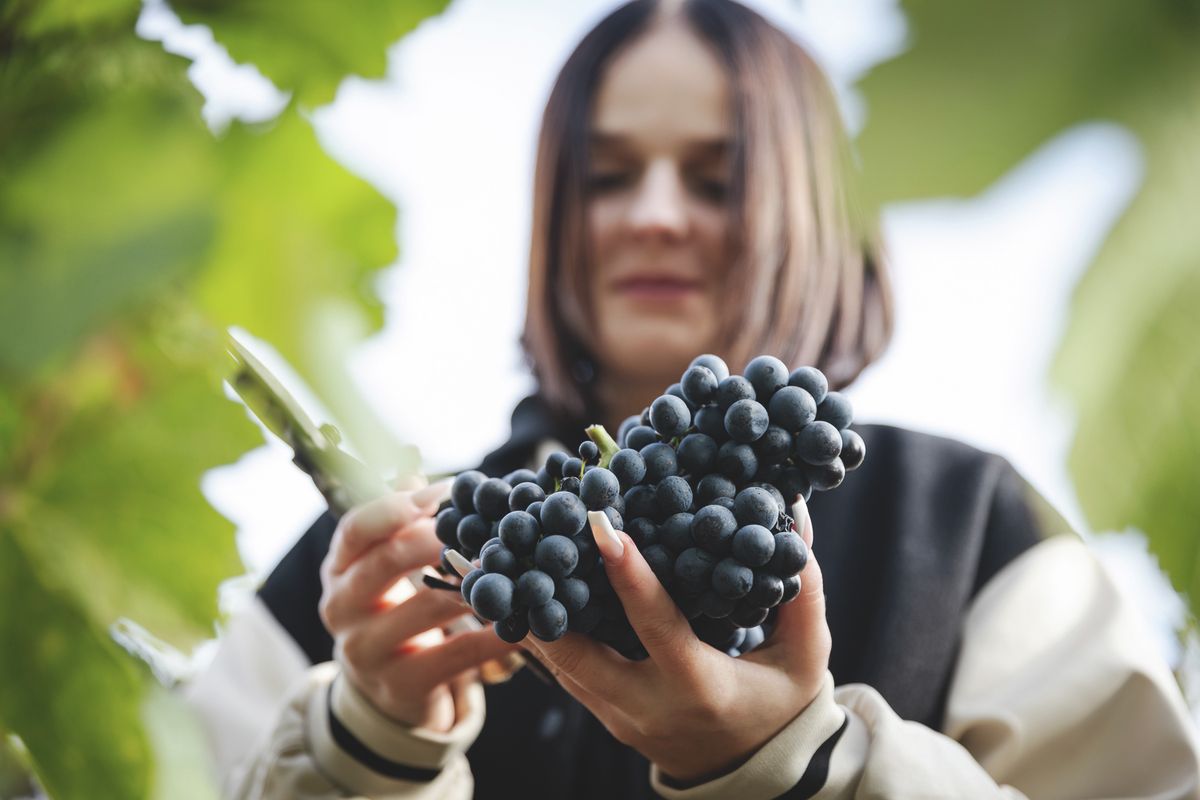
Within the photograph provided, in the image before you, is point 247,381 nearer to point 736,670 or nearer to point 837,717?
point 736,670

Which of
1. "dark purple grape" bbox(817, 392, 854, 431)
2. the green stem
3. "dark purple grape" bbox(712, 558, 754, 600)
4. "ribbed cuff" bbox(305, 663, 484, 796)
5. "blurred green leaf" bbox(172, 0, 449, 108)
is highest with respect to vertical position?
"blurred green leaf" bbox(172, 0, 449, 108)

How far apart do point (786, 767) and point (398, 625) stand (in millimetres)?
346

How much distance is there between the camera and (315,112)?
0.96ft

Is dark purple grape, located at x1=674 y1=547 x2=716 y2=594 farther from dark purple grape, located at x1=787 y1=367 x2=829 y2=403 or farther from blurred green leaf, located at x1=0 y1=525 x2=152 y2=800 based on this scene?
blurred green leaf, located at x1=0 y1=525 x2=152 y2=800

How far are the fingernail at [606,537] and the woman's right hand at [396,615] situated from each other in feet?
0.79

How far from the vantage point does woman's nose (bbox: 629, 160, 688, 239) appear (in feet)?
3.75

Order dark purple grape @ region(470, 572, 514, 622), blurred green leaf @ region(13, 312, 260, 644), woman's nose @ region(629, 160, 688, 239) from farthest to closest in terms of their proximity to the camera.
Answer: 1. woman's nose @ region(629, 160, 688, 239)
2. dark purple grape @ region(470, 572, 514, 622)
3. blurred green leaf @ region(13, 312, 260, 644)

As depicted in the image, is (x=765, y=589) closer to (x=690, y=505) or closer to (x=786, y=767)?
(x=690, y=505)

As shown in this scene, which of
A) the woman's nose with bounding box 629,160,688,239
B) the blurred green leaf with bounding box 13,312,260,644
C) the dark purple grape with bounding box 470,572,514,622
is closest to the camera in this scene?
the blurred green leaf with bounding box 13,312,260,644

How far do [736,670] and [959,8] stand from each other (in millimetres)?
600

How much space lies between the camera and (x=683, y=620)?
1.87ft

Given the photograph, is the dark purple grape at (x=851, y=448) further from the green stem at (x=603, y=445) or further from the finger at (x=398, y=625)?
the finger at (x=398, y=625)

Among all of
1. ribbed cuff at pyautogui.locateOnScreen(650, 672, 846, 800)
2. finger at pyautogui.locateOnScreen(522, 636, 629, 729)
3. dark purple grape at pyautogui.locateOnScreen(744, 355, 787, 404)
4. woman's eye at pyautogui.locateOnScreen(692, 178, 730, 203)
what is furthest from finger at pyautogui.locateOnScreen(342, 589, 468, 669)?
woman's eye at pyautogui.locateOnScreen(692, 178, 730, 203)

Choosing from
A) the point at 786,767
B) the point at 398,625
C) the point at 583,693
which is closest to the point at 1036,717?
the point at 786,767
